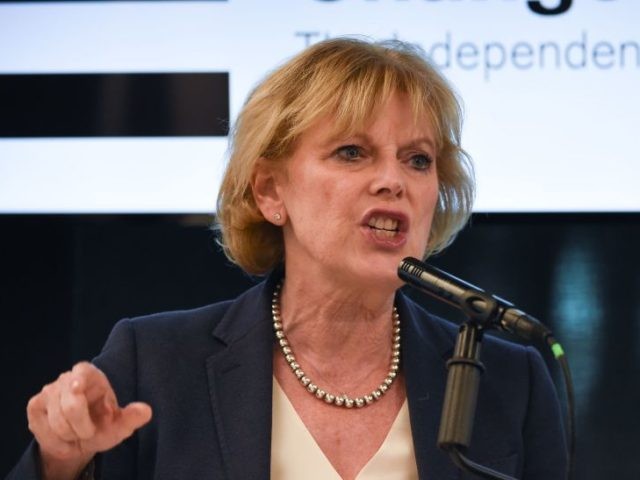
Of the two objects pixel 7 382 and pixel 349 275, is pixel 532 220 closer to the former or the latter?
pixel 349 275

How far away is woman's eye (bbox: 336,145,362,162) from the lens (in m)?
2.05

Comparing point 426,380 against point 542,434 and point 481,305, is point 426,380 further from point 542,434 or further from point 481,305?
point 481,305

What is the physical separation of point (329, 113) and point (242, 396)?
19.5 inches

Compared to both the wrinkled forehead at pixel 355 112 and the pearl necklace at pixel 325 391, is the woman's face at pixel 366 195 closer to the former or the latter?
the wrinkled forehead at pixel 355 112

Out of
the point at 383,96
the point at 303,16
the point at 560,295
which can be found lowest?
the point at 560,295

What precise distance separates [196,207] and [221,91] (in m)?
0.30

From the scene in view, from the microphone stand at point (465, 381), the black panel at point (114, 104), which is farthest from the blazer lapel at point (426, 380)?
the black panel at point (114, 104)

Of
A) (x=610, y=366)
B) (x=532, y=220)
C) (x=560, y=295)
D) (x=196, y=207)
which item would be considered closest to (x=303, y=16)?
(x=196, y=207)

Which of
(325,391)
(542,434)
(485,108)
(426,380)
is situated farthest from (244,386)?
(485,108)

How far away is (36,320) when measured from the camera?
3232mm

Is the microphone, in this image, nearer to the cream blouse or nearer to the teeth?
the teeth

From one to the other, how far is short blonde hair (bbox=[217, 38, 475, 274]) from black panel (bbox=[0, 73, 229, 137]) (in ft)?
2.64

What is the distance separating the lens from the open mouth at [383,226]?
1.99 meters

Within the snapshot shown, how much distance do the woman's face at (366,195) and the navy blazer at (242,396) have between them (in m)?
0.20
